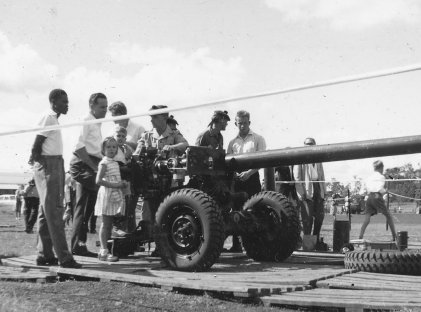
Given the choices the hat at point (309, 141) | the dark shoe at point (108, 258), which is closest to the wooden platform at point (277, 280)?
the dark shoe at point (108, 258)

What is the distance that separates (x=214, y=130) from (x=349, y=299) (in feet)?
12.7

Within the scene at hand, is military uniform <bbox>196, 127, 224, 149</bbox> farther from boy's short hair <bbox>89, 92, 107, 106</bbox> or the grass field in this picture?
the grass field

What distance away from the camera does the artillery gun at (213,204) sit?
573cm

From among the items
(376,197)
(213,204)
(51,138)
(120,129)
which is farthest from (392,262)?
(376,197)

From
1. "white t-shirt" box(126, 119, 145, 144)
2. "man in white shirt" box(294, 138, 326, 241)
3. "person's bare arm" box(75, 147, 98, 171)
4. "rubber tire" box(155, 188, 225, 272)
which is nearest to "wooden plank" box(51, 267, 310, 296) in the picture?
"rubber tire" box(155, 188, 225, 272)

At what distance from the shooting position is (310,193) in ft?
31.7

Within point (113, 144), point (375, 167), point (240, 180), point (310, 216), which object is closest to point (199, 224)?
point (113, 144)

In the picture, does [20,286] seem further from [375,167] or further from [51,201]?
[375,167]

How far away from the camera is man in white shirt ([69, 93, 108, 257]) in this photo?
7152 mm

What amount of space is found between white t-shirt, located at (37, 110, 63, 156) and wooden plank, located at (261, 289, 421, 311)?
269 cm

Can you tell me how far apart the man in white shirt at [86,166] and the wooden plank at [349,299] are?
344 centimetres

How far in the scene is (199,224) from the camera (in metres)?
5.92

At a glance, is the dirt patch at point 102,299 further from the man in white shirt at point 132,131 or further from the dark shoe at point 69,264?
the man in white shirt at point 132,131

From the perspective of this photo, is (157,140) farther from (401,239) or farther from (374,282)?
(374,282)
